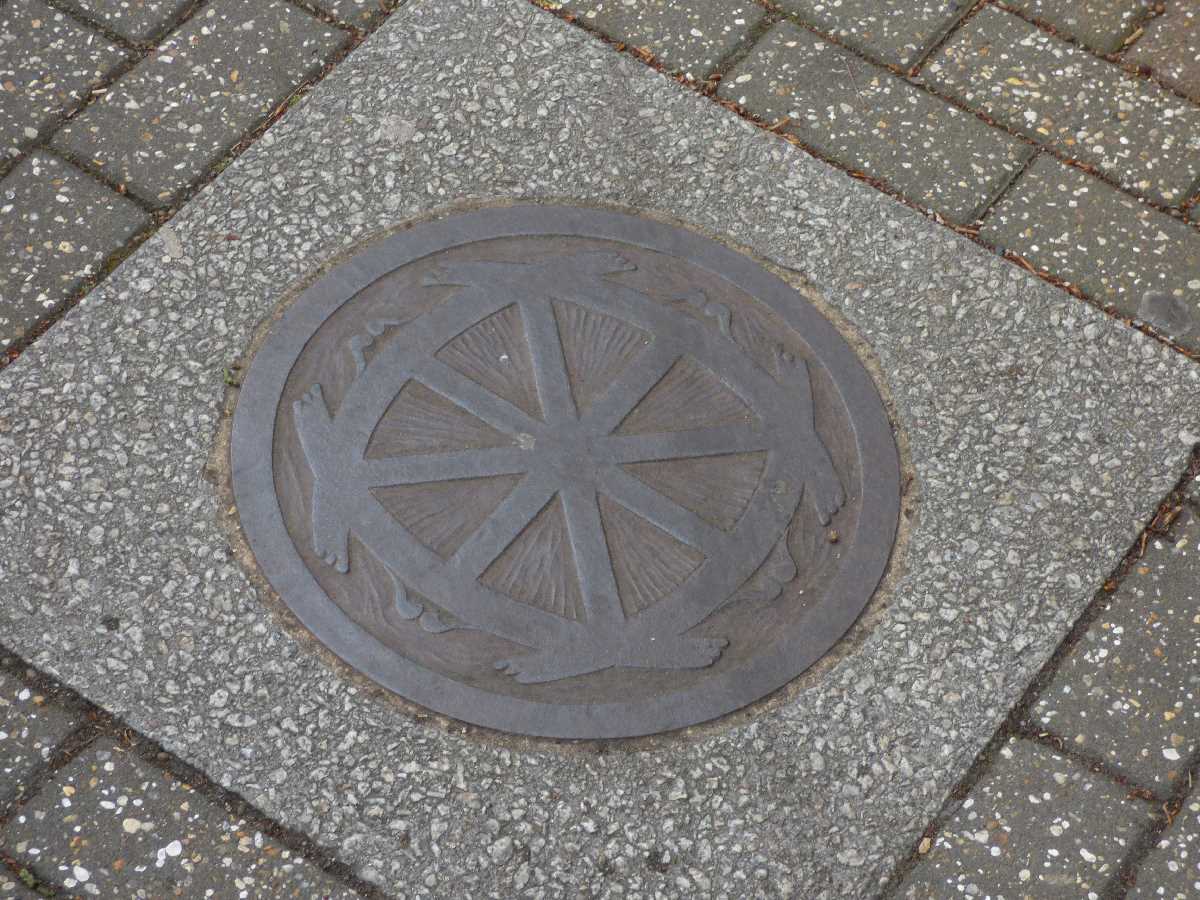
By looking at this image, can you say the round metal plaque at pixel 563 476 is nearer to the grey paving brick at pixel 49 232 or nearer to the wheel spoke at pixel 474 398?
the wheel spoke at pixel 474 398

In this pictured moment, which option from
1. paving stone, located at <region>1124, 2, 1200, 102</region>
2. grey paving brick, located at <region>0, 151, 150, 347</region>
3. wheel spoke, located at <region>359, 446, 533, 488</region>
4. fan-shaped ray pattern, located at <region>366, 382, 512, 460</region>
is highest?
paving stone, located at <region>1124, 2, 1200, 102</region>

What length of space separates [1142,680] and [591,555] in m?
1.07

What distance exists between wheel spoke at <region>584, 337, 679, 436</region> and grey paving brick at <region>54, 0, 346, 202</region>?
107 centimetres

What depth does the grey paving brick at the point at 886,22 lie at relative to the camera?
2908 mm

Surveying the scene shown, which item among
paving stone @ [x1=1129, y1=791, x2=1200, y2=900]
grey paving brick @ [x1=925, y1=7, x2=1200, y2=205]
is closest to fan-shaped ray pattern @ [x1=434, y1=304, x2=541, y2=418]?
grey paving brick @ [x1=925, y1=7, x2=1200, y2=205]

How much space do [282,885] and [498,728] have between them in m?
0.44

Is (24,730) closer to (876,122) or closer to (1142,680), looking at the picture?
(1142,680)

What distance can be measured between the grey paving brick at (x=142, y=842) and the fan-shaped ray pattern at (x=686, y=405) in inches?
39.8

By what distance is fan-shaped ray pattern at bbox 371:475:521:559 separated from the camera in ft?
7.39

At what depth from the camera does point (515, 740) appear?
216cm

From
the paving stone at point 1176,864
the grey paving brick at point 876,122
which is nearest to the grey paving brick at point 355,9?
the grey paving brick at point 876,122

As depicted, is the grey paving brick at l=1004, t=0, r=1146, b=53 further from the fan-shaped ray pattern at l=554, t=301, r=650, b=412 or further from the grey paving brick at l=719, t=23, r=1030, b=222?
the fan-shaped ray pattern at l=554, t=301, r=650, b=412

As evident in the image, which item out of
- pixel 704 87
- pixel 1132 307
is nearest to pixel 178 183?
pixel 704 87

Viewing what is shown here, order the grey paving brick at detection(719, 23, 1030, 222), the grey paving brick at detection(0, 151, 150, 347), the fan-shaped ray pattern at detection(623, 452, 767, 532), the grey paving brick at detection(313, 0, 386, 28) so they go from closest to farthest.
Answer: the fan-shaped ray pattern at detection(623, 452, 767, 532)
the grey paving brick at detection(0, 151, 150, 347)
the grey paving brick at detection(719, 23, 1030, 222)
the grey paving brick at detection(313, 0, 386, 28)
